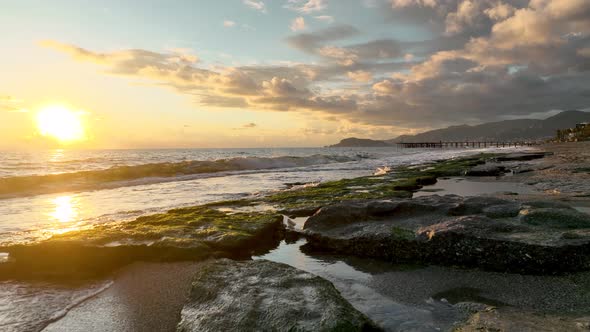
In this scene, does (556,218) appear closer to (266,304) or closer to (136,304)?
(266,304)

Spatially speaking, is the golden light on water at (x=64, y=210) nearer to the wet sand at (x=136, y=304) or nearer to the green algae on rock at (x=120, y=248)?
the green algae on rock at (x=120, y=248)

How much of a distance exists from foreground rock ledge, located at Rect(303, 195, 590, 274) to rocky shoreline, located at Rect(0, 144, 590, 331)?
0.7 inches

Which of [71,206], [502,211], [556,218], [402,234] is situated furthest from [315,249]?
[71,206]

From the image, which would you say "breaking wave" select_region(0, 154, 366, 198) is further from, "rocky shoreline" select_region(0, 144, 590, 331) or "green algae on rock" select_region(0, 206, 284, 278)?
"green algae on rock" select_region(0, 206, 284, 278)

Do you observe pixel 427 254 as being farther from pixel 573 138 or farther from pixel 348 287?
pixel 573 138

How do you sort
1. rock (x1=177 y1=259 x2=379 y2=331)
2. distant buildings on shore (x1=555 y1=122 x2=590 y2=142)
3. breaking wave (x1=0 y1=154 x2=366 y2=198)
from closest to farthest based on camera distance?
rock (x1=177 y1=259 x2=379 y2=331) → breaking wave (x1=0 y1=154 x2=366 y2=198) → distant buildings on shore (x1=555 y1=122 x2=590 y2=142)

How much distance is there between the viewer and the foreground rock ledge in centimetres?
596

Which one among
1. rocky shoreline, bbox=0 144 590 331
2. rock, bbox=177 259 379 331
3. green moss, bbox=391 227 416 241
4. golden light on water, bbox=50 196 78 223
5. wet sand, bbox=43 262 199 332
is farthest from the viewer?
golden light on water, bbox=50 196 78 223

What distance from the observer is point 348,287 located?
5895 mm

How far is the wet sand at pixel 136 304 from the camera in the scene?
491 cm

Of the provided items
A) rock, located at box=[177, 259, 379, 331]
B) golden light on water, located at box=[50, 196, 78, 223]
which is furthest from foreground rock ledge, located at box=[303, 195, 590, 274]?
golden light on water, located at box=[50, 196, 78, 223]

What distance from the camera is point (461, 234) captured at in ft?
22.0

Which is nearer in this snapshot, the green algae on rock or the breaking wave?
the green algae on rock

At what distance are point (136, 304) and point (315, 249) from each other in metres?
3.99
